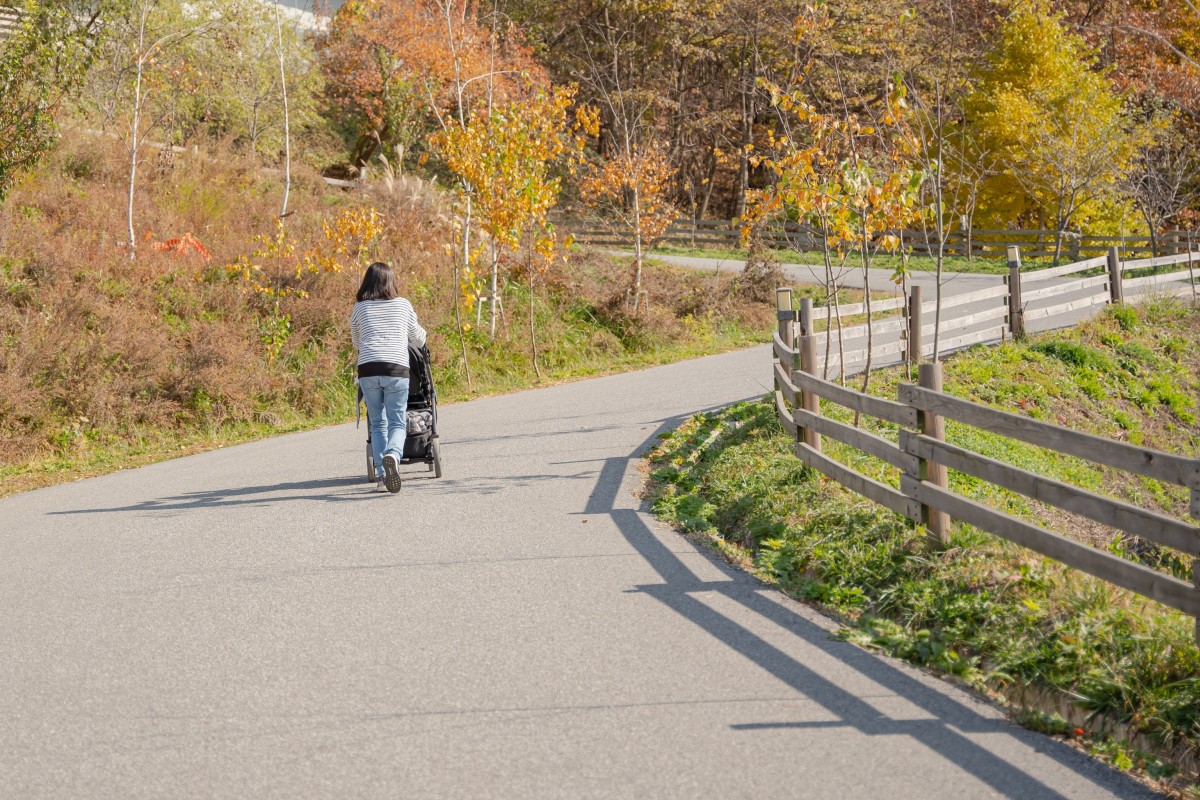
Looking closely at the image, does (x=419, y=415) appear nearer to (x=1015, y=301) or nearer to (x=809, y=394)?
(x=809, y=394)

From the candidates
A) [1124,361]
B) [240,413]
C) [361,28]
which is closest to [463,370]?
[240,413]

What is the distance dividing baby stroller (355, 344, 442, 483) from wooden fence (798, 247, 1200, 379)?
16.2ft

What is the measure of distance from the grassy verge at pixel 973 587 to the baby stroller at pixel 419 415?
214cm

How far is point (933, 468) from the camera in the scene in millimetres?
7258

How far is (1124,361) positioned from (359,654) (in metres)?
15.8

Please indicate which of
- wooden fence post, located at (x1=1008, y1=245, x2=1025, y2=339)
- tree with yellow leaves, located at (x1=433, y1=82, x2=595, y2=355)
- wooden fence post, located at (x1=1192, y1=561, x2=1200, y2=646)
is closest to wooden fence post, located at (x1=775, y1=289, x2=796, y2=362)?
tree with yellow leaves, located at (x1=433, y1=82, x2=595, y2=355)

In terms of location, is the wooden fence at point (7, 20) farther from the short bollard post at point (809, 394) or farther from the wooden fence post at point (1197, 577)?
the wooden fence post at point (1197, 577)

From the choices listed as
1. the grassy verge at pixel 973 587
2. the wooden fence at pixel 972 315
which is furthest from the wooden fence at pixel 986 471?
the wooden fence at pixel 972 315

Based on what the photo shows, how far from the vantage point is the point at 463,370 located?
62.7 ft

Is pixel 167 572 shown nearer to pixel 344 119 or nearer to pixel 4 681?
pixel 4 681

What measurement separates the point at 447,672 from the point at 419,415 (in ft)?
16.4

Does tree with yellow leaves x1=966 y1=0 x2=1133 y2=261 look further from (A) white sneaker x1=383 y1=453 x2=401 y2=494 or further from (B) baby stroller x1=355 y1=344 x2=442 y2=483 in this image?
(A) white sneaker x1=383 y1=453 x2=401 y2=494

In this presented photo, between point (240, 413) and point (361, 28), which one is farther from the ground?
point (361, 28)

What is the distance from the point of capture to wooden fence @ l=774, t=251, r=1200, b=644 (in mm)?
5262
